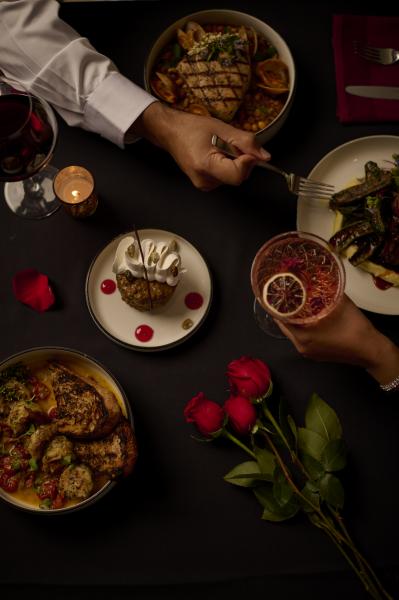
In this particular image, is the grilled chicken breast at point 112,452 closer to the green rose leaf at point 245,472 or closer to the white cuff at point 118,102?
the green rose leaf at point 245,472

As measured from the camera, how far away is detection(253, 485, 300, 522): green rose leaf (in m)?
1.20

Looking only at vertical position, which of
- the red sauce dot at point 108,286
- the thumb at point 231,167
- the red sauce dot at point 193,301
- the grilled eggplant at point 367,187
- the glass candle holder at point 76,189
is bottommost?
the red sauce dot at point 193,301

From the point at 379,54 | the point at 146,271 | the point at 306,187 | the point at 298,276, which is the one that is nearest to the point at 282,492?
the point at 298,276

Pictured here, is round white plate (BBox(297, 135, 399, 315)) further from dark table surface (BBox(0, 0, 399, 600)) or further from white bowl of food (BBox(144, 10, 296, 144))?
white bowl of food (BBox(144, 10, 296, 144))

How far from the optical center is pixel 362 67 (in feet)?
4.92

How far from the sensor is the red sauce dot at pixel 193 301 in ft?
4.55

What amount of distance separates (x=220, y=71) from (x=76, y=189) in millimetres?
458

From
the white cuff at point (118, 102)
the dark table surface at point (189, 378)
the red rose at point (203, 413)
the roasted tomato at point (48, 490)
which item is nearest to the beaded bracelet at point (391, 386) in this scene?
the dark table surface at point (189, 378)

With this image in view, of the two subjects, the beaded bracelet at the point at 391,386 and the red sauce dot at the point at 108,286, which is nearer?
the beaded bracelet at the point at 391,386

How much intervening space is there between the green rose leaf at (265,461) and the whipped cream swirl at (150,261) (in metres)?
0.42

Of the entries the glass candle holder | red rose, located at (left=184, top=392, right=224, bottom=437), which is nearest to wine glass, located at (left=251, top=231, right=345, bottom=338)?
red rose, located at (left=184, top=392, right=224, bottom=437)

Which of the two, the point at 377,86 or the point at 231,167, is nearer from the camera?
the point at 231,167

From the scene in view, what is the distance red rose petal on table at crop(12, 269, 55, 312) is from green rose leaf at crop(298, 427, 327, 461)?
67cm

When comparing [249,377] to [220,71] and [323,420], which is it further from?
[220,71]
